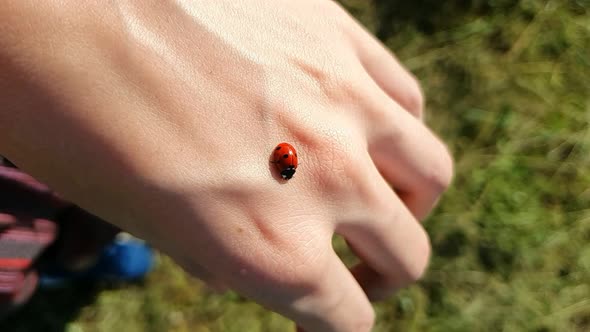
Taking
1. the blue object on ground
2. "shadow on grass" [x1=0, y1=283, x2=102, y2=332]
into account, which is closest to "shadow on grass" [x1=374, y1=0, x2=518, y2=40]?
the blue object on ground

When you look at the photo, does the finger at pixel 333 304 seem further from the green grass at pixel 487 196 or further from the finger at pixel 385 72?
the green grass at pixel 487 196

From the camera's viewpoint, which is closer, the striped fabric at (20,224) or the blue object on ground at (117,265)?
the striped fabric at (20,224)

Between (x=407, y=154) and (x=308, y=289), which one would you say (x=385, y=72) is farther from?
(x=308, y=289)

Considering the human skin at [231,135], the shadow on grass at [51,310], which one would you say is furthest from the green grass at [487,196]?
the human skin at [231,135]

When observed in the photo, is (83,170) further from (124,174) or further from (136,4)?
(136,4)

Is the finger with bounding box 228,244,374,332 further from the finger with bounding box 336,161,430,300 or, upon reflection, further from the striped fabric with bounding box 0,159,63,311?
the striped fabric with bounding box 0,159,63,311

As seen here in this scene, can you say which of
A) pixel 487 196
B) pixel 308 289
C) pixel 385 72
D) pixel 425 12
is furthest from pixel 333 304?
pixel 425 12
